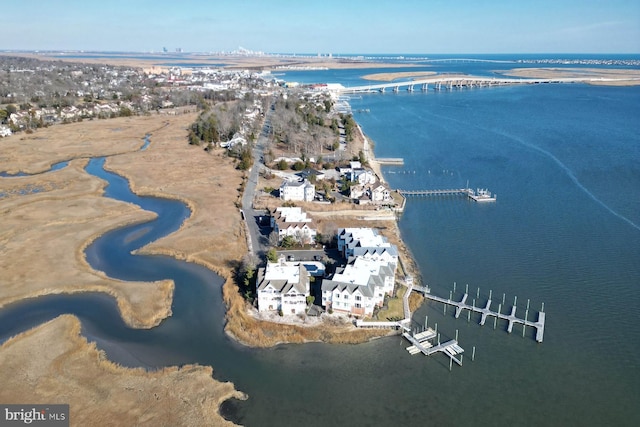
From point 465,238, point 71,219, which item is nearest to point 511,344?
point 465,238

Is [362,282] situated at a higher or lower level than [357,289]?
higher

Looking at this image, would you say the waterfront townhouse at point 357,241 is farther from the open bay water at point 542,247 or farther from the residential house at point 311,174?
the residential house at point 311,174

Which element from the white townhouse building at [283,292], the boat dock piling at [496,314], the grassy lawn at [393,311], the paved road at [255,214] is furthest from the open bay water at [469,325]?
the paved road at [255,214]

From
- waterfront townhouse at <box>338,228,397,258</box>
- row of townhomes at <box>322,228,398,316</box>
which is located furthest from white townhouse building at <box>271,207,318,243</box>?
row of townhomes at <box>322,228,398,316</box>

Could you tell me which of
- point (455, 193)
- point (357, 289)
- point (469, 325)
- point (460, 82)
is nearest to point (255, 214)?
point (357, 289)

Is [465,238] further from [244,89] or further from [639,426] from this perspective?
[244,89]

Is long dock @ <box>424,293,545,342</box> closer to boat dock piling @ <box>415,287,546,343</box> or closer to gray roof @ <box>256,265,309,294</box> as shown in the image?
boat dock piling @ <box>415,287,546,343</box>

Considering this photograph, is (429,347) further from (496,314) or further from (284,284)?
(284,284)
